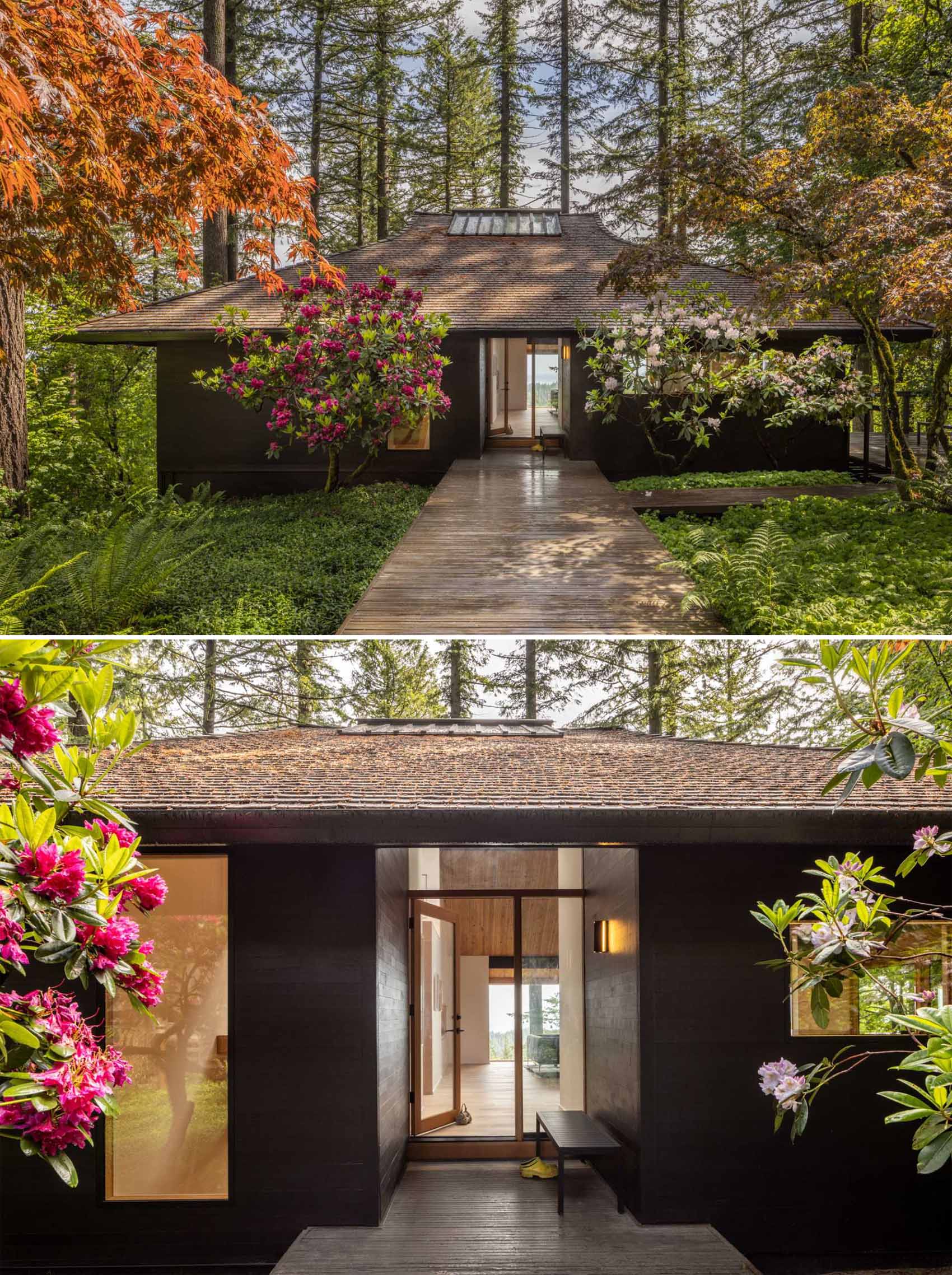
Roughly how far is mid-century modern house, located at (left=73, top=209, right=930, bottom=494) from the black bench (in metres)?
6.45

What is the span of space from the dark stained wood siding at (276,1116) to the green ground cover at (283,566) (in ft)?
4.73

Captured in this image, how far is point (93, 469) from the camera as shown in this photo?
746 cm

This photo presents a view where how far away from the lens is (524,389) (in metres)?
19.3

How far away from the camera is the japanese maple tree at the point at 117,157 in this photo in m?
4.78

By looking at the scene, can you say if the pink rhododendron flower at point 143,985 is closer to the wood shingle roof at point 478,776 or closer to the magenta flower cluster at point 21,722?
the magenta flower cluster at point 21,722

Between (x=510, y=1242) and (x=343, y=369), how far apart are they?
23.7 feet

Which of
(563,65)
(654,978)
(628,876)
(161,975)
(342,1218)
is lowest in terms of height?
(342,1218)

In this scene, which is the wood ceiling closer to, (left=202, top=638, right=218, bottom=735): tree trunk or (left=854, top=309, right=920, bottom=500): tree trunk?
(left=854, top=309, right=920, bottom=500): tree trunk

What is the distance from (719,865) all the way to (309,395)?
6.01 m

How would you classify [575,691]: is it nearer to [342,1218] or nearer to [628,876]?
[628,876]

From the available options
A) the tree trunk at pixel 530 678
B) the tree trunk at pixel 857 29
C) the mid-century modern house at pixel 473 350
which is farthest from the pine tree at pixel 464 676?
the tree trunk at pixel 857 29

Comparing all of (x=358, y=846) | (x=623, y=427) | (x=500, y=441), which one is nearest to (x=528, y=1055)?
(x=358, y=846)

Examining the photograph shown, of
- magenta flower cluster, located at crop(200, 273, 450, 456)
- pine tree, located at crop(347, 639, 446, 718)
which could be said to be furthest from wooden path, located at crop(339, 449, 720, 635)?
pine tree, located at crop(347, 639, 446, 718)

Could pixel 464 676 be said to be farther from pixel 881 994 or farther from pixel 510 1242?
pixel 510 1242
